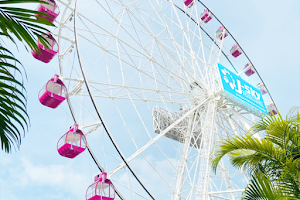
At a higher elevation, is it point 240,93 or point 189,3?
point 189,3

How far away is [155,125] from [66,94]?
557cm

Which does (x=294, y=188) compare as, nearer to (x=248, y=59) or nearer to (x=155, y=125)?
(x=155, y=125)

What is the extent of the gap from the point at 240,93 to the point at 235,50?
5.31 m

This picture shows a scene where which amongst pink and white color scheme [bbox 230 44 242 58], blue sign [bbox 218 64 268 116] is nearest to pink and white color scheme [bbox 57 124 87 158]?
blue sign [bbox 218 64 268 116]

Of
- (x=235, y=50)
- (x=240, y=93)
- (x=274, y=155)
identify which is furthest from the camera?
(x=235, y=50)

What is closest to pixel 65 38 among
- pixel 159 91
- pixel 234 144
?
pixel 159 91

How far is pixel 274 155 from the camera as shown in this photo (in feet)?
15.2

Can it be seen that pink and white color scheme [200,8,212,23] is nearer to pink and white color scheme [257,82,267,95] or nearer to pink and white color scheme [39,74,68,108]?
pink and white color scheme [257,82,267,95]

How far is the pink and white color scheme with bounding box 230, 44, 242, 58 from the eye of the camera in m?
23.2

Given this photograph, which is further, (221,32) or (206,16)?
(221,32)

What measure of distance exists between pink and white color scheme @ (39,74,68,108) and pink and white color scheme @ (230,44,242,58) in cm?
1279

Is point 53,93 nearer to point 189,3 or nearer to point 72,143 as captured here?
point 72,143

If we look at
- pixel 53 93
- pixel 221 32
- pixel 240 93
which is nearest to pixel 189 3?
pixel 221 32

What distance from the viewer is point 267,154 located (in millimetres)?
4684
